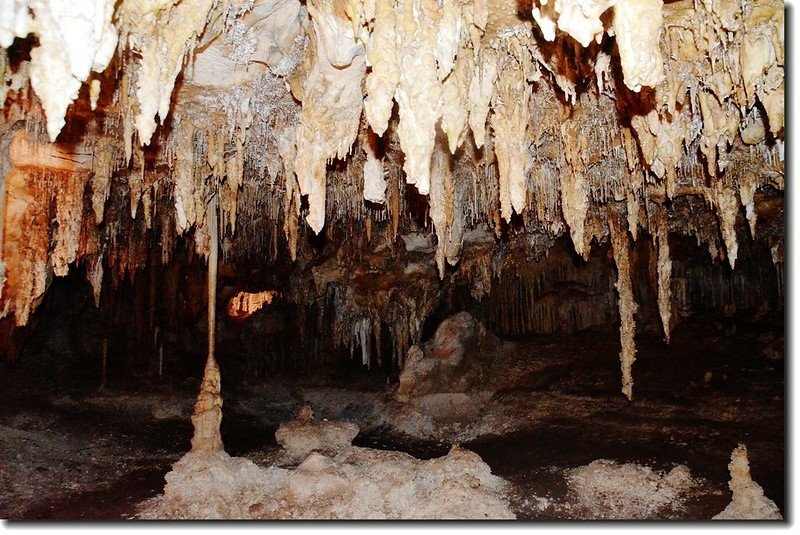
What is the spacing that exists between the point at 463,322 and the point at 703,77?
9.54 metres

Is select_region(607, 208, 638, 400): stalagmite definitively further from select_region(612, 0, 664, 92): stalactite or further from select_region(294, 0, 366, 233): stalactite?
select_region(612, 0, 664, 92): stalactite

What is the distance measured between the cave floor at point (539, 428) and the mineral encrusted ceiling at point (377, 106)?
183 centimetres

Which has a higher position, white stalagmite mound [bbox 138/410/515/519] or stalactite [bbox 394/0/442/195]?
stalactite [bbox 394/0/442/195]

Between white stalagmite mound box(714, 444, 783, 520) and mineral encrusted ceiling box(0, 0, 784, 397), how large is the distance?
11.3 feet

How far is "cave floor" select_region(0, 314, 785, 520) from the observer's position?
23.1 ft

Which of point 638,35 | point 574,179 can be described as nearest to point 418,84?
point 638,35

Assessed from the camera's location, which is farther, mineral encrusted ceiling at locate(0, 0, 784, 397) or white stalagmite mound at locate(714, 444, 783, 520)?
white stalagmite mound at locate(714, 444, 783, 520)

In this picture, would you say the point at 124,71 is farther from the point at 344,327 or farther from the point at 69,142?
the point at 344,327

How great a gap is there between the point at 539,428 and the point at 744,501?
511 cm

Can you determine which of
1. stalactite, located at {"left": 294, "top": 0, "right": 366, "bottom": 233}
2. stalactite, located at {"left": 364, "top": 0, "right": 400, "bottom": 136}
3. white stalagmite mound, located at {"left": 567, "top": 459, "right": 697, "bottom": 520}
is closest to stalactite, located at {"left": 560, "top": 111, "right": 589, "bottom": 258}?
stalactite, located at {"left": 294, "top": 0, "right": 366, "bottom": 233}

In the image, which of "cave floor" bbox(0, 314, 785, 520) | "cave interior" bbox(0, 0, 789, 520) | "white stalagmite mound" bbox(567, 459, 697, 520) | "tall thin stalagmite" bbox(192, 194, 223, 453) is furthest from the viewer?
"tall thin stalagmite" bbox(192, 194, 223, 453)

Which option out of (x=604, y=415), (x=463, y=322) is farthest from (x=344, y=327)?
(x=604, y=415)

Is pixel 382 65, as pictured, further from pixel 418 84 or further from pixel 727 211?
pixel 727 211

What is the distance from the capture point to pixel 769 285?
1338 centimetres
